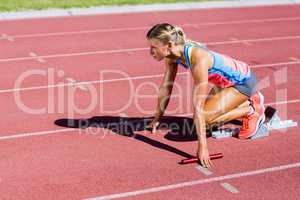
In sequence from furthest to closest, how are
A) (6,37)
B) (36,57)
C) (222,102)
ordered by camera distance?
(6,37), (36,57), (222,102)

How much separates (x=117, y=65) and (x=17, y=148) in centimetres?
399

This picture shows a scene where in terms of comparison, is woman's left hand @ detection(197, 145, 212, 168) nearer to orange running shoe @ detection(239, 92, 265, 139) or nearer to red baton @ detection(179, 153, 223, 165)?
red baton @ detection(179, 153, 223, 165)

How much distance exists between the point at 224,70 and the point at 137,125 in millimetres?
1557

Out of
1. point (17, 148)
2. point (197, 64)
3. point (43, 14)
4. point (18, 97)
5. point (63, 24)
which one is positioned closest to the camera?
point (197, 64)

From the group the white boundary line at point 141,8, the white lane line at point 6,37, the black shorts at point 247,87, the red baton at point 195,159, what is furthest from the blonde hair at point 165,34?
the white boundary line at point 141,8

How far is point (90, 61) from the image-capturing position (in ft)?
33.5

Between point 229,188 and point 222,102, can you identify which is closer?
point 229,188

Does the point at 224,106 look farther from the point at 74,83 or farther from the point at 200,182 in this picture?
the point at 74,83

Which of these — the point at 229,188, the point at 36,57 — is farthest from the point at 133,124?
the point at 36,57

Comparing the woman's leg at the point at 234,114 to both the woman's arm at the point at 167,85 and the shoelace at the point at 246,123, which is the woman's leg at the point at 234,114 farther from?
the woman's arm at the point at 167,85

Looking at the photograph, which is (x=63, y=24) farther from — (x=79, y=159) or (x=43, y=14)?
(x=79, y=159)

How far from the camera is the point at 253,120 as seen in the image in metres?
6.42

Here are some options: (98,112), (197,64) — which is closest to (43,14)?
(98,112)

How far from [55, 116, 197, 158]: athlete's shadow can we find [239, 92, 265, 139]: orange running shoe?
628mm
